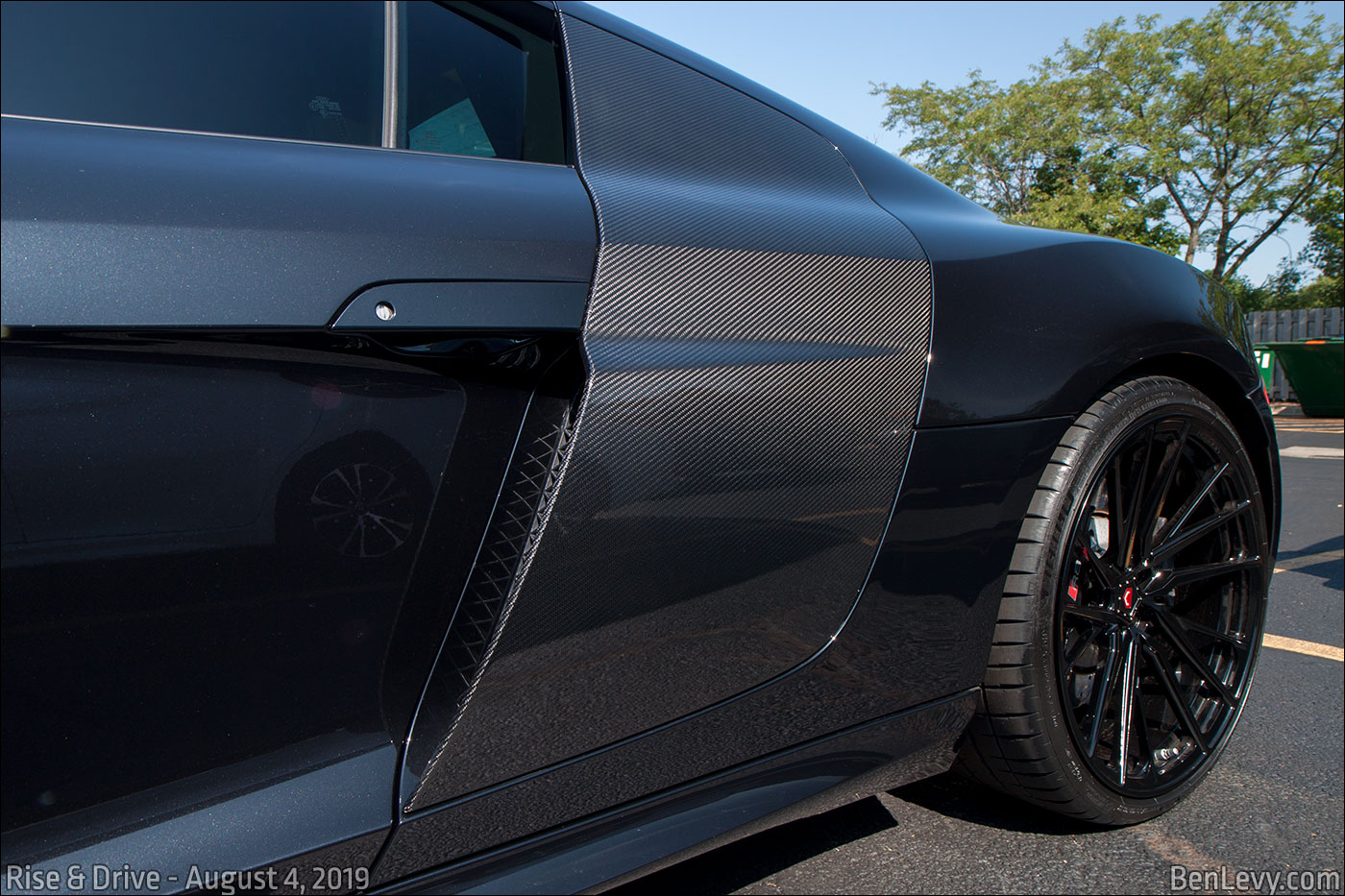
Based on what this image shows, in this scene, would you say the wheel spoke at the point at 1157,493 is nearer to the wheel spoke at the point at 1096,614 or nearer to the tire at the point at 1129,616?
the tire at the point at 1129,616

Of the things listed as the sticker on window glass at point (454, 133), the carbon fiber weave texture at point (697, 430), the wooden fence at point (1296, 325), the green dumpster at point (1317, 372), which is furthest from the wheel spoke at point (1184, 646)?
the wooden fence at point (1296, 325)

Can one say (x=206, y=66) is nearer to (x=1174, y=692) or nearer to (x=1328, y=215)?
(x=1174, y=692)

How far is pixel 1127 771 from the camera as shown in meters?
1.72

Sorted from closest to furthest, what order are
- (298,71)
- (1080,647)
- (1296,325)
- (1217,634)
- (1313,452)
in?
(298,71) < (1080,647) < (1217,634) < (1313,452) < (1296,325)

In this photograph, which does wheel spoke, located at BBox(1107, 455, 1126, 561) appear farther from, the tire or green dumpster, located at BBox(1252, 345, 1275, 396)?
green dumpster, located at BBox(1252, 345, 1275, 396)

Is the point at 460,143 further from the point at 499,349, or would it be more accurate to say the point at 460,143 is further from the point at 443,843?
the point at 443,843

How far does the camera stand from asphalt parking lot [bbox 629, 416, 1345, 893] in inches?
62.8

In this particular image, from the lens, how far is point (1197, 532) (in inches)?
71.7

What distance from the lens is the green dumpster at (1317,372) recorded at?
12664 millimetres

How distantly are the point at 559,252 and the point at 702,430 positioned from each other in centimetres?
27

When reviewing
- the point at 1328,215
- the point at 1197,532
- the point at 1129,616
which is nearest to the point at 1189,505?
the point at 1197,532

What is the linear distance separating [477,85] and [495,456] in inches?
24.2

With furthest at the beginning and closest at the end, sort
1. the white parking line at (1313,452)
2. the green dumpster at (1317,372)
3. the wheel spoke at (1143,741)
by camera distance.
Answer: the green dumpster at (1317,372), the white parking line at (1313,452), the wheel spoke at (1143,741)

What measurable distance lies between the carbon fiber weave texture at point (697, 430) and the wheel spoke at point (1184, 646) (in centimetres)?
82
